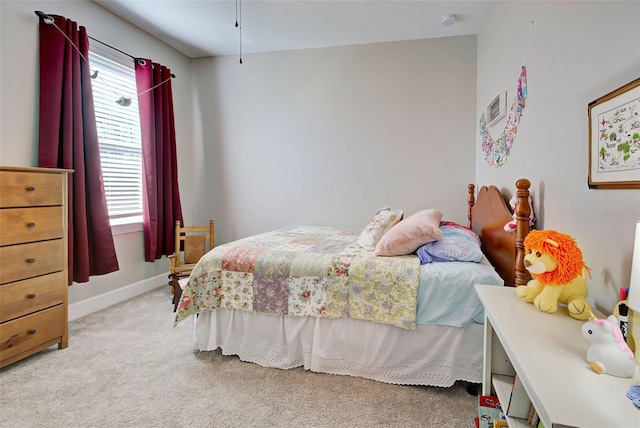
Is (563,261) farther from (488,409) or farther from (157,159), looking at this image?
(157,159)

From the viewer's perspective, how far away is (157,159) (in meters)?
3.46

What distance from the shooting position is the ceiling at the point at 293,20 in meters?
2.82

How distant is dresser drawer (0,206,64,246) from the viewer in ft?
6.15

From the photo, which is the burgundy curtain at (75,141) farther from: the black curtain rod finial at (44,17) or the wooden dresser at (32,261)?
the wooden dresser at (32,261)

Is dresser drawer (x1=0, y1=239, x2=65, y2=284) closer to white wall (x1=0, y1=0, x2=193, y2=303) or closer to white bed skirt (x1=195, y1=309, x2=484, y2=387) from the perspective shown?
white wall (x1=0, y1=0, x2=193, y2=303)

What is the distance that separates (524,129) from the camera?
1.92m

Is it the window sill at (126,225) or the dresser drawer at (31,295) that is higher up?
the window sill at (126,225)

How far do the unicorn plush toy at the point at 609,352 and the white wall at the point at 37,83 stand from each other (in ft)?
10.4

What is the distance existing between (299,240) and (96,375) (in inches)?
60.0

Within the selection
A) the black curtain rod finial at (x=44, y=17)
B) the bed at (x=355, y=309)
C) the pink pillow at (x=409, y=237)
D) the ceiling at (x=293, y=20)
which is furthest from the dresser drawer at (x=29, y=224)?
the pink pillow at (x=409, y=237)

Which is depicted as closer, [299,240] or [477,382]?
[477,382]

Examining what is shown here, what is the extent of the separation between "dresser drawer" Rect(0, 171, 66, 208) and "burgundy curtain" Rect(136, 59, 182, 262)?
1242 mm

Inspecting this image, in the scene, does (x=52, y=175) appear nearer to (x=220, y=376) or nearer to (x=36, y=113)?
(x=36, y=113)

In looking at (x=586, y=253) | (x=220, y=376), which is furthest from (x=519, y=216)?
(x=220, y=376)
